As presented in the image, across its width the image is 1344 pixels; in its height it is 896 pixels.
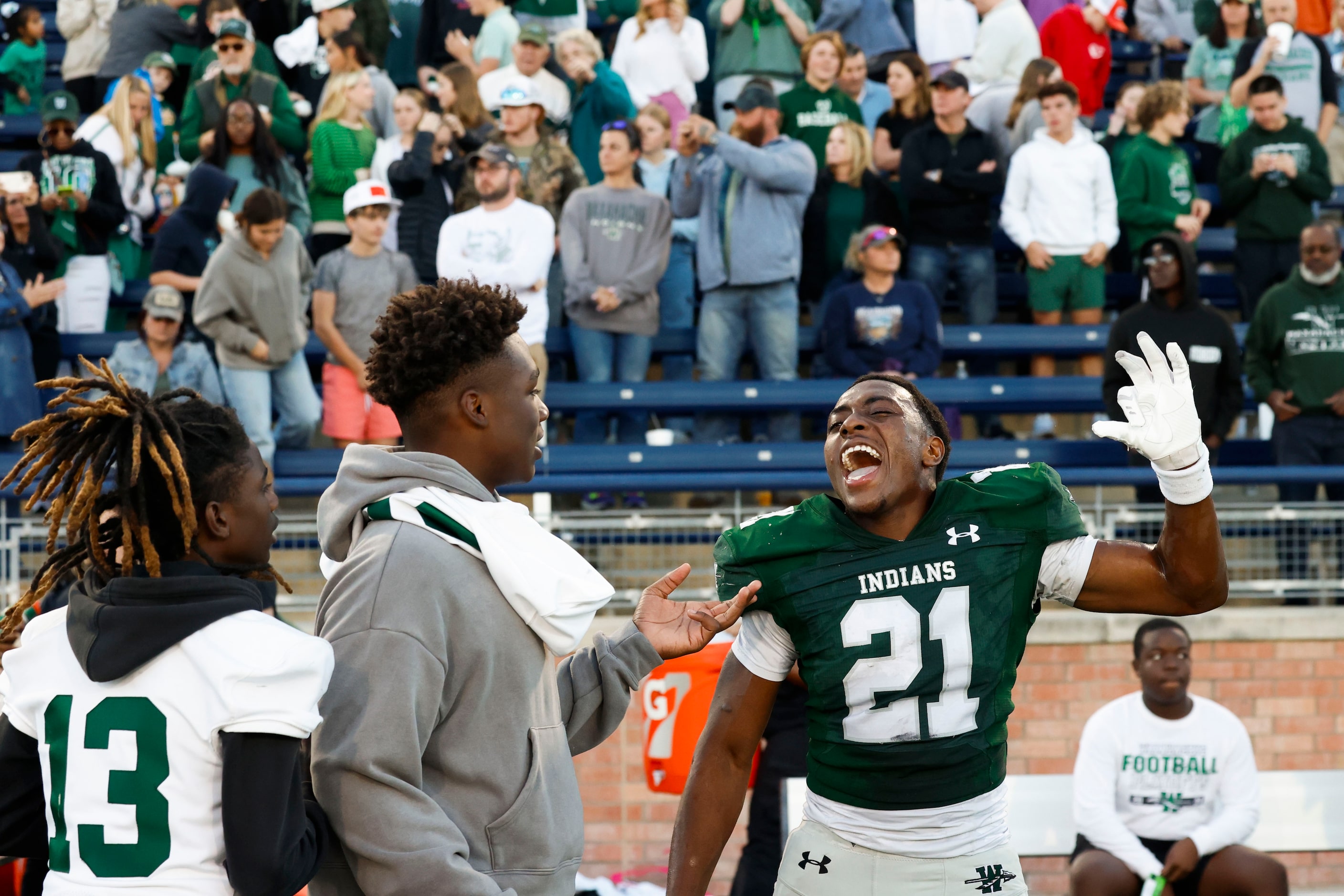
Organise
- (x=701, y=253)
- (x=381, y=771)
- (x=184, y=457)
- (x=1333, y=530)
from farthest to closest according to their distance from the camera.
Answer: (x=701, y=253)
(x=1333, y=530)
(x=184, y=457)
(x=381, y=771)

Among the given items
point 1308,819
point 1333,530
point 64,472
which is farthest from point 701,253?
point 64,472

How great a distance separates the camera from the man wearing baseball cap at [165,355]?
7527mm

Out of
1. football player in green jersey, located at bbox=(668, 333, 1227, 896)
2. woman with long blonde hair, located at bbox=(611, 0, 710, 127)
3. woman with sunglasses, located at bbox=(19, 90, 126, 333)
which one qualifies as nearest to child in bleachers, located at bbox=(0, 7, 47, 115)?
woman with sunglasses, located at bbox=(19, 90, 126, 333)

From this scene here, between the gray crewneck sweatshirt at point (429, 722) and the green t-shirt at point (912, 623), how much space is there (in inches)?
26.4

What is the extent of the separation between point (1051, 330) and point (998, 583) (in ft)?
20.1

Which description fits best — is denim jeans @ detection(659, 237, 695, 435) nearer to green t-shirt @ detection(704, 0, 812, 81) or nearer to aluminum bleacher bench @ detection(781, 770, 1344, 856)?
green t-shirt @ detection(704, 0, 812, 81)

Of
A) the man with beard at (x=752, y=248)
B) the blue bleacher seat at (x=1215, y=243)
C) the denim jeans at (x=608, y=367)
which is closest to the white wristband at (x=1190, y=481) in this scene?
the man with beard at (x=752, y=248)

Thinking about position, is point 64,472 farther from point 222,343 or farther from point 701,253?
point 701,253

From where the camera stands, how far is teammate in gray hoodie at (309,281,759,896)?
7.55 ft

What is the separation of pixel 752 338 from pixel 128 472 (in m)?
6.24

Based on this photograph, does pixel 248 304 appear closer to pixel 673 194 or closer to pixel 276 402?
pixel 276 402

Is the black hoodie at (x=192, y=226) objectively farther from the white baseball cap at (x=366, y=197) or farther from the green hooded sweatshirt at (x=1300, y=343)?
the green hooded sweatshirt at (x=1300, y=343)

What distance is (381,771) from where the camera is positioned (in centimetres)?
229

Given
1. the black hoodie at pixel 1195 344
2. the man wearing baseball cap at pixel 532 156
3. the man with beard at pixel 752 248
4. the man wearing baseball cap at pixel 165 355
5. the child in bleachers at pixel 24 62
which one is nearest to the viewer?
the man wearing baseball cap at pixel 165 355
